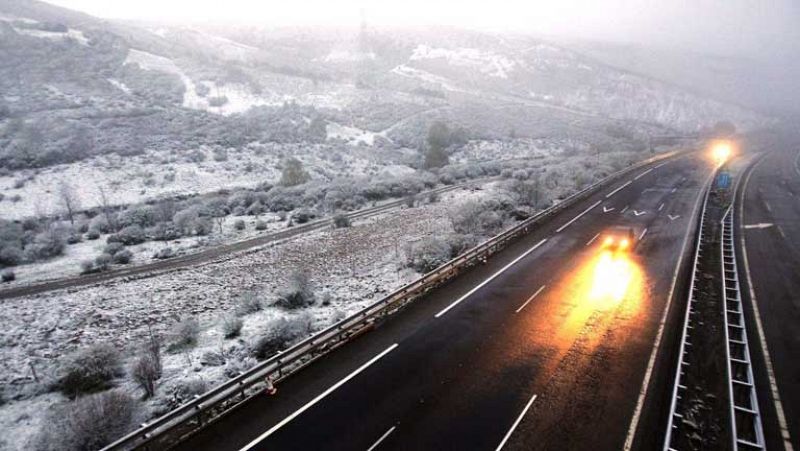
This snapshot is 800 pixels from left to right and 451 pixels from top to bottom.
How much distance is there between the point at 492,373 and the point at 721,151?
82.4 m

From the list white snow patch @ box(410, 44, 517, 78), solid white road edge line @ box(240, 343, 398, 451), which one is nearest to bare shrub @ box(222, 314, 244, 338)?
solid white road edge line @ box(240, 343, 398, 451)

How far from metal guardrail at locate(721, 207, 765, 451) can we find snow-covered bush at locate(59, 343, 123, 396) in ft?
51.4

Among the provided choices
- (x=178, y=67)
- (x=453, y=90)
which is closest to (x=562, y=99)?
(x=453, y=90)

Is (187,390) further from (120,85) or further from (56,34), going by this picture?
(56,34)

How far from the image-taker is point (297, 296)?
1712 centimetres

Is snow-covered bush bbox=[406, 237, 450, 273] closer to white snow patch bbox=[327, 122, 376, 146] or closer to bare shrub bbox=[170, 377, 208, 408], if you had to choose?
bare shrub bbox=[170, 377, 208, 408]

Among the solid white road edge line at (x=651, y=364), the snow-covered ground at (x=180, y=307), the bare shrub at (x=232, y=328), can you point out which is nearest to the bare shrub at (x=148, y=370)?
the snow-covered ground at (x=180, y=307)

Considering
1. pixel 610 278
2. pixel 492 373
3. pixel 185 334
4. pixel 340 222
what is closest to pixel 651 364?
pixel 492 373

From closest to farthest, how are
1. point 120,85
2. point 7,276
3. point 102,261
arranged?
point 7,276 → point 102,261 → point 120,85

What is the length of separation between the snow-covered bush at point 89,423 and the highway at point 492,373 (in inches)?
83.2

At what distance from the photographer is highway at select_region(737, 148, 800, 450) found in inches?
402

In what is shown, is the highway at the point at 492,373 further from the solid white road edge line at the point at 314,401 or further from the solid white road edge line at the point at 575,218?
the solid white road edge line at the point at 575,218

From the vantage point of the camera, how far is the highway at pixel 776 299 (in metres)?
10.2

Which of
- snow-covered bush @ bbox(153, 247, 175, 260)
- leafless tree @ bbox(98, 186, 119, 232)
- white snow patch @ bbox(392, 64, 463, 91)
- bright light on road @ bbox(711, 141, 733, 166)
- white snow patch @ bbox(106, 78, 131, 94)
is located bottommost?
leafless tree @ bbox(98, 186, 119, 232)
